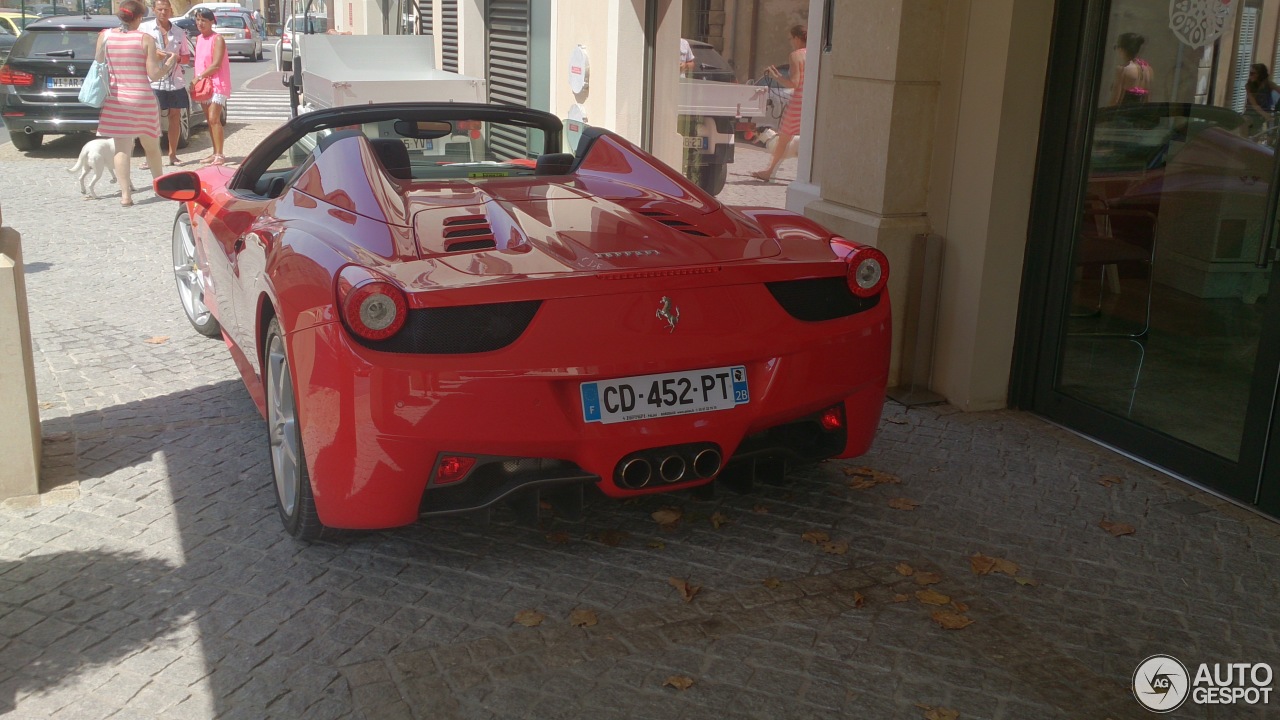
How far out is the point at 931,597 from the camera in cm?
379

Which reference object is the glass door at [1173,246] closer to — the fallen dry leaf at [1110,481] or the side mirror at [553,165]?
the fallen dry leaf at [1110,481]

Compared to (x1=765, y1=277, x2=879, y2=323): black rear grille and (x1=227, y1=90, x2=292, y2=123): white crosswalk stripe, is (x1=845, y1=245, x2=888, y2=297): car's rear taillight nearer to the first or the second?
(x1=765, y1=277, x2=879, y2=323): black rear grille

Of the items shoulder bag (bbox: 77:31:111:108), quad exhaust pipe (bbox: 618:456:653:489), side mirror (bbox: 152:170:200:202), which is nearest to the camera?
quad exhaust pipe (bbox: 618:456:653:489)

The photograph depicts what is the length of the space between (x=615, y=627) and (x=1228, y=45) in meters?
3.42

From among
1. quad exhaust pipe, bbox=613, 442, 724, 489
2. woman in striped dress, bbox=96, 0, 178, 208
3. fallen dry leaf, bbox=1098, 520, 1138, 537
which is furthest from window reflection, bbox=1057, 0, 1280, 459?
woman in striped dress, bbox=96, 0, 178, 208

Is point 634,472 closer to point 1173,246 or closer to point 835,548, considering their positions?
point 835,548

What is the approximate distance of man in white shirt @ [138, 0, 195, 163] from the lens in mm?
14734

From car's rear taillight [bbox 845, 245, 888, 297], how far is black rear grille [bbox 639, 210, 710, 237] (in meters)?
0.53

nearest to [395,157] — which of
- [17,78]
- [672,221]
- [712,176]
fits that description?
[672,221]

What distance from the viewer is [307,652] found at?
336 centimetres

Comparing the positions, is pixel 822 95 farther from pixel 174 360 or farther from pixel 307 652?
pixel 307 652

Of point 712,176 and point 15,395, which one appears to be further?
point 712,176

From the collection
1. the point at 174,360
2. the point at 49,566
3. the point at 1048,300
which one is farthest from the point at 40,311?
the point at 1048,300

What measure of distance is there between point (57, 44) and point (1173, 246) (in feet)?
54.5
